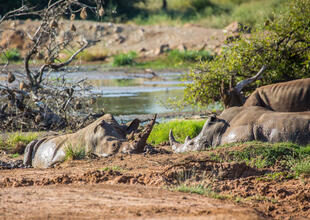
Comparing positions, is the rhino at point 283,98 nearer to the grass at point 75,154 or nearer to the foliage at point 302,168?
the foliage at point 302,168

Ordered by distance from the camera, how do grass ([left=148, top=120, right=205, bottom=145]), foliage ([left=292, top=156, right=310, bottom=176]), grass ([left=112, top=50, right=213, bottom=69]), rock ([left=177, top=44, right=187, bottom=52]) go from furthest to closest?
1. rock ([left=177, top=44, right=187, bottom=52])
2. grass ([left=112, top=50, right=213, bottom=69])
3. grass ([left=148, top=120, right=205, bottom=145])
4. foliage ([left=292, top=156, right=310, bottom=176])

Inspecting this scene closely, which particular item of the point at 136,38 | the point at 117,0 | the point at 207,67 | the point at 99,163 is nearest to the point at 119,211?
the point at 99,163

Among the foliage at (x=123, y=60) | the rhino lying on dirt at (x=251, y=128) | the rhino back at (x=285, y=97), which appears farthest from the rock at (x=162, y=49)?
the rhino lying on dirt at (x=251, y=128)

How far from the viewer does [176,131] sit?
39.3 ft

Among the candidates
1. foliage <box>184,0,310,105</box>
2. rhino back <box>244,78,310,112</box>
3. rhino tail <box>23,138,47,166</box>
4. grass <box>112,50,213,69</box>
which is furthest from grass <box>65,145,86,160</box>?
grass <box>112,50,213,69</box>

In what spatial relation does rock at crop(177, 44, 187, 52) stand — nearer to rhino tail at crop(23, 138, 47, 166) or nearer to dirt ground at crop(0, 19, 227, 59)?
dirt ground at crop(0, 19, 227, 59)

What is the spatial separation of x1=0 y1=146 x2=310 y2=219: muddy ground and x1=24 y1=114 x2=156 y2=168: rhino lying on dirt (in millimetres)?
266

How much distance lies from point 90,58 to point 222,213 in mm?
30245

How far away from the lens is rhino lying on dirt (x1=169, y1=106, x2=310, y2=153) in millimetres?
9047

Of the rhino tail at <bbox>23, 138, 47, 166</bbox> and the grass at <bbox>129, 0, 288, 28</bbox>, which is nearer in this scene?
the rhino tail at <bbox>23, 138, 47, 166</bbox>

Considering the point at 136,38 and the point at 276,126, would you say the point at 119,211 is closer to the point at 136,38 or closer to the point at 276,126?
the point at 276,126

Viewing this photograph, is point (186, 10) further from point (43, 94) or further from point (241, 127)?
point (241, 127)

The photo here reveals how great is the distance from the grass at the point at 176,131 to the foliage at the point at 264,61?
3.92 feet

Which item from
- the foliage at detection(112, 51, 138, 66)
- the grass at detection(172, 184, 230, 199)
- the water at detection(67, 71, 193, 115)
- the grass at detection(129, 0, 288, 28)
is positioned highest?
the grass at detection(129, 0, 288, 28)
